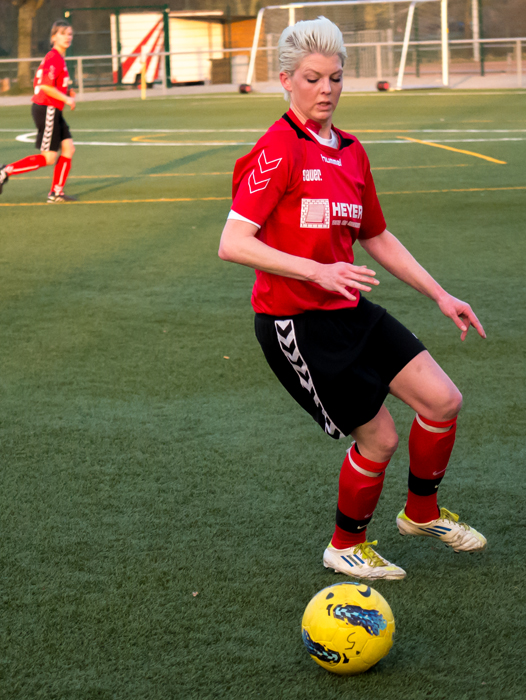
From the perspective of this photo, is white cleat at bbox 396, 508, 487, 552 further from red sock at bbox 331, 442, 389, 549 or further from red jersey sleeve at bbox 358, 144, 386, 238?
red jersey sleeve at bbox 358, 144, 386, 238

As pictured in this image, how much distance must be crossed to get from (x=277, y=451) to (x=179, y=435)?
0.52 metres

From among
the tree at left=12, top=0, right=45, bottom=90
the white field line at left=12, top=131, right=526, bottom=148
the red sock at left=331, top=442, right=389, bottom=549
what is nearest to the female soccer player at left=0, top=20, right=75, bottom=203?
the white field line at left=12, top=131, right=526, bottom=148

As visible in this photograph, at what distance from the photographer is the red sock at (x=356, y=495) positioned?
10.2 ft

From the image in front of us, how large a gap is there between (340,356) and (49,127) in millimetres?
9042

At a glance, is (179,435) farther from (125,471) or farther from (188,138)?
(188,138)

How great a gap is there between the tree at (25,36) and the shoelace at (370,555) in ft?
128

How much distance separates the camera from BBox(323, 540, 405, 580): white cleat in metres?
3.16

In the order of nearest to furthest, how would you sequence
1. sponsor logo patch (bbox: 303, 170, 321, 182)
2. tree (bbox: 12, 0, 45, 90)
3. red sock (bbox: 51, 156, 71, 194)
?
sponsor logo patch (bbox: 303, 170, 321, 182), red sock (bbox: 51, 156, 71, 194), tree (bbox: 12, 0, 45, 90)

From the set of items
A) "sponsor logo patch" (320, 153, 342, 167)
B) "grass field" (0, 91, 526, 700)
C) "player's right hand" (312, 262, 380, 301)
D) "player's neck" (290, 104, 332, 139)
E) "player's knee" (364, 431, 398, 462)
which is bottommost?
"grass field" (0, 91, 526, 700)

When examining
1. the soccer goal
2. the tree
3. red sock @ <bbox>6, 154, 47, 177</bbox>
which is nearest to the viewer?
red sock @ <bbox>6, 154, 47, 177</bbox>

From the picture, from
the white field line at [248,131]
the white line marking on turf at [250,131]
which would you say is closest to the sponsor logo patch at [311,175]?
the white field line at [248,131]

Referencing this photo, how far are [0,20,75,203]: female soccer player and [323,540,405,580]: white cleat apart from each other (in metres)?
8.65

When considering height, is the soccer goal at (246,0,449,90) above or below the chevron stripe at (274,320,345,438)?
above

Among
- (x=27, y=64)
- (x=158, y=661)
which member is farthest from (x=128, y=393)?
(x=27, y=64)
